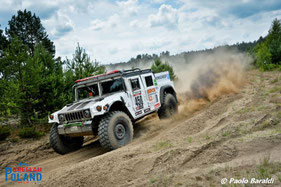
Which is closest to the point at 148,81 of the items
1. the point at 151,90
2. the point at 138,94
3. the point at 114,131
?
the point at 151,90

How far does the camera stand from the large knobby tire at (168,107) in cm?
941

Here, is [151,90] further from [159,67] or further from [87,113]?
[159,67]

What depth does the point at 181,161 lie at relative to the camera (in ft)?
14.0

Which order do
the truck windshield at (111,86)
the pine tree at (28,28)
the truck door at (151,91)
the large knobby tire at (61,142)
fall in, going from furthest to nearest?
the pine tree at (28,28)
the truck door at (151,91)
the truck windshield at (111,86)
the large knobby tire at (61,142)

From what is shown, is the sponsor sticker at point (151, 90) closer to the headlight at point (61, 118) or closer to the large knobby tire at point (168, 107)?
the large knobby tire at point (168, 107)

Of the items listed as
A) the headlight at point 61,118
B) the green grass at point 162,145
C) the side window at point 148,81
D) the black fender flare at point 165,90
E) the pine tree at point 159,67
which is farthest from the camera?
the pine tree at point 159,67

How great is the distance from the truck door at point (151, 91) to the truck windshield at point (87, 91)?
1.84 meters

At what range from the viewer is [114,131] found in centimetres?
645

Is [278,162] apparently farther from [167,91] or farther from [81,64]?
[81,64]

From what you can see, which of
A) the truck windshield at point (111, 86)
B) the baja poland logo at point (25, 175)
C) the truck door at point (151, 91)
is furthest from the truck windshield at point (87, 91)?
the baja poland logo at point (25, 175)

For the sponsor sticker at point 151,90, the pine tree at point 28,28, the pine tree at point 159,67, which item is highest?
the pine tree at point 28,28

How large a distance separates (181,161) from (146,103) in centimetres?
421

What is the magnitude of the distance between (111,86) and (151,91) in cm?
180

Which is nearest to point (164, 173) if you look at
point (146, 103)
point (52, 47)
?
point (146, 103)
